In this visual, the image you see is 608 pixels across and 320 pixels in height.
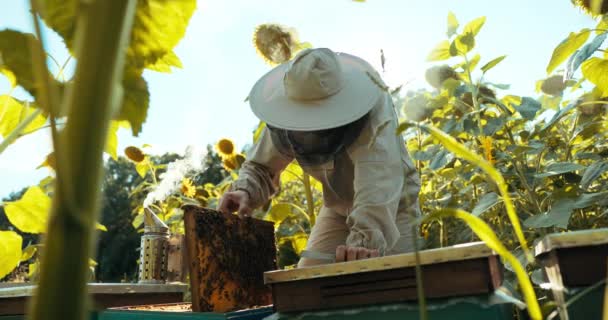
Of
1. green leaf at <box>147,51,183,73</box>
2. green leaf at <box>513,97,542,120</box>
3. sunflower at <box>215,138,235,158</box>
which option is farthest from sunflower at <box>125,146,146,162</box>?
green leaf at <box>147,51,183,73</box>

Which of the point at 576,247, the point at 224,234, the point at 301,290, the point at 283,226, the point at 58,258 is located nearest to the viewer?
the point at 58,258

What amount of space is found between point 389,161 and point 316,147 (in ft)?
0.94

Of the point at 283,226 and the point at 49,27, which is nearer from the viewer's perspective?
the point at 49,27

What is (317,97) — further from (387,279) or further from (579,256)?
(579,256)

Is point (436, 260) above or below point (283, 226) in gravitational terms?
below

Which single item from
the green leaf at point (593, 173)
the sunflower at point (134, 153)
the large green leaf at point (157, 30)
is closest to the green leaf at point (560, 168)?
the green leaf at point (593, 173)

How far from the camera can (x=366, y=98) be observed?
2059mm

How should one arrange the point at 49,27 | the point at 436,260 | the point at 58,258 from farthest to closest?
the point at 436,260, the point at 49,27, the point at 58,258

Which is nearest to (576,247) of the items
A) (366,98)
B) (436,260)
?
(436,260)

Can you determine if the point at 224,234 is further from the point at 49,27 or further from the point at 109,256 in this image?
the point at 109,256

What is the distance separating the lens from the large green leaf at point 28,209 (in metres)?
1.07

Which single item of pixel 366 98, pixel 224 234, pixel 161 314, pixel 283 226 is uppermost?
pixel 366 98

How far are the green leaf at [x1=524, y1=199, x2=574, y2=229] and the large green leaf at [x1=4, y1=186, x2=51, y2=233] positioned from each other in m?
1.29

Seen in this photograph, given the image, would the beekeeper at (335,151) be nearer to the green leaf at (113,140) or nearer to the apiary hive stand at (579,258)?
the apiary hive stand at (579,258)
